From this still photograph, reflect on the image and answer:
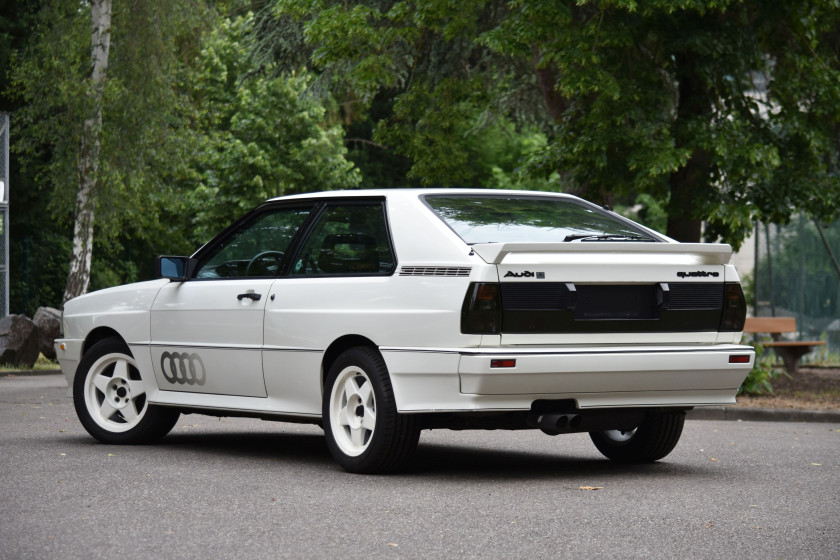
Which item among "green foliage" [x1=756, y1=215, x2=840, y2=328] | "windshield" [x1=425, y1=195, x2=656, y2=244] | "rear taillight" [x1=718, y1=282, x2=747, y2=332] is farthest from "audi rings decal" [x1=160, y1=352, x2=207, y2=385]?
"green foliage" [x1=756, y1=215, x2=840, y2=328]

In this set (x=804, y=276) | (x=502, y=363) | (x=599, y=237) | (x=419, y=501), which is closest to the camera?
(x=419, y=501)

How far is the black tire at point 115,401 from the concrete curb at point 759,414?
6.28 m

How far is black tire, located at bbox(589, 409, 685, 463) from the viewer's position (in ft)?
28.2

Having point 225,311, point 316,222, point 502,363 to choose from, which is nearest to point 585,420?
point 502,363

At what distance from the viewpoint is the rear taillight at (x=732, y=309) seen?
809 cm

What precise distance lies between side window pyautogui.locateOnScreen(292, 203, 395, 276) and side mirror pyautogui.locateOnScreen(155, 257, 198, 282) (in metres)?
1.04

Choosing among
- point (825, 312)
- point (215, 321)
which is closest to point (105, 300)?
point (215, 321)

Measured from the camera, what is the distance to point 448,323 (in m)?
7.35

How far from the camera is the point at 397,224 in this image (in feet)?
26.2

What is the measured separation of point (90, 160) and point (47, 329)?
17.0 feet

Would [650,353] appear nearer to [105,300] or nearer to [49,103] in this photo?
[105,300]

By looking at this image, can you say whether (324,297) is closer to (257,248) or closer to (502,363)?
(257,248)

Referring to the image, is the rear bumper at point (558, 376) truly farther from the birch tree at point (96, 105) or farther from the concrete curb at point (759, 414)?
the birch tree at point (96, 105)

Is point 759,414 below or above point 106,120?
below
